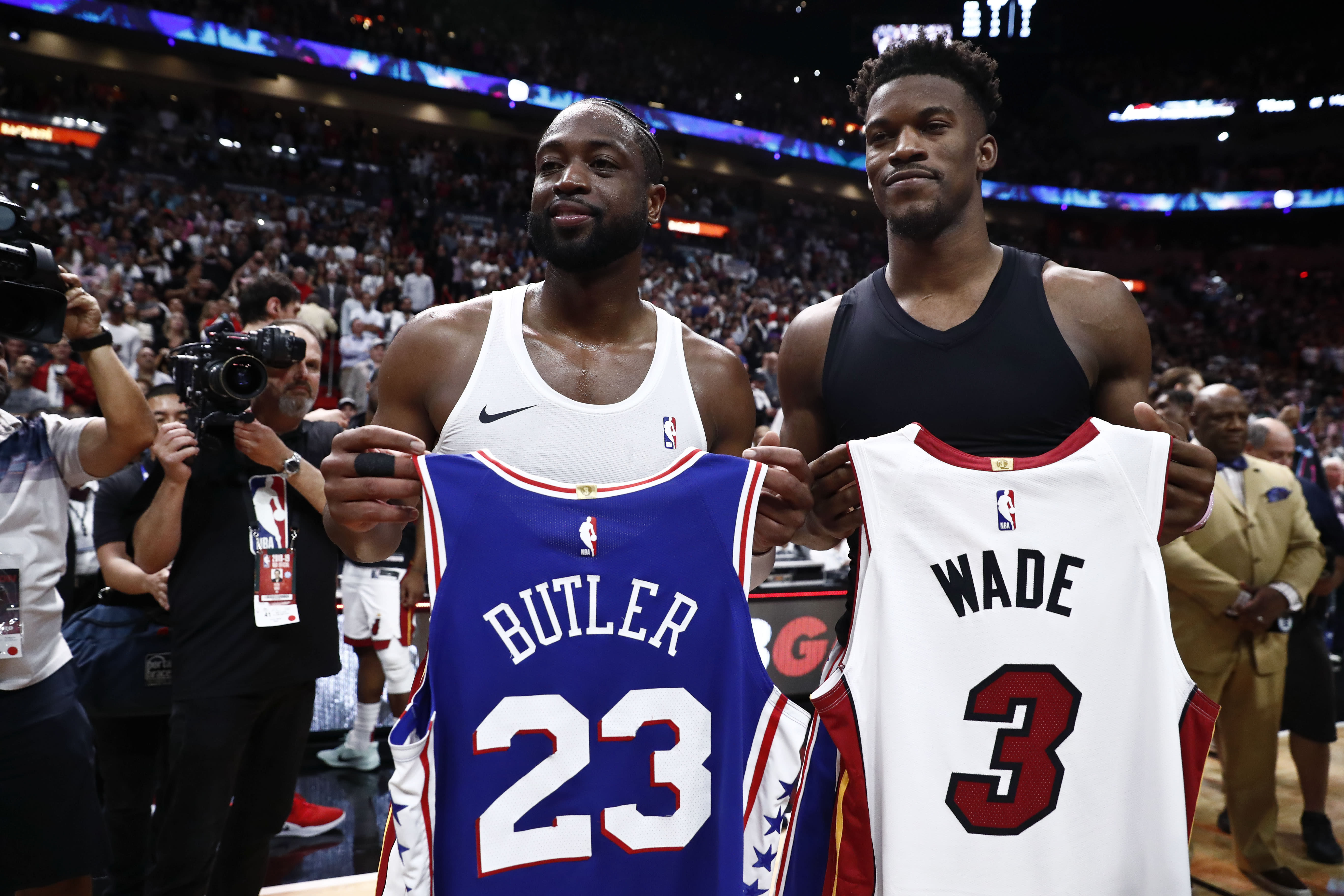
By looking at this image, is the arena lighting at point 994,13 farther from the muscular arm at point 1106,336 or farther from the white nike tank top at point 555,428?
the white nike tank top at point 555,428

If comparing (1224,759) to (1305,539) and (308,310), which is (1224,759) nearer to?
(1305,539)

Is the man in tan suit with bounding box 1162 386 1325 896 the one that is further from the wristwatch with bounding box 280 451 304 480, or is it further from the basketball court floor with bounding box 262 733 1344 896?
the wristwatch with bounding box 280 451 304 480

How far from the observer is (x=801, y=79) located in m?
26.0

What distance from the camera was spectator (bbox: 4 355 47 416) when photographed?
527cm

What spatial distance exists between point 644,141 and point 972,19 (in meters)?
22.2

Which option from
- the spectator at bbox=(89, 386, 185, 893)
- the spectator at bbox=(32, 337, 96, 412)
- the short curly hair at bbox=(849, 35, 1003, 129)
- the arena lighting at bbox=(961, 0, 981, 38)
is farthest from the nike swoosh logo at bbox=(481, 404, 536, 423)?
the arena lighting at bbox=(961, 0, 981, 38)

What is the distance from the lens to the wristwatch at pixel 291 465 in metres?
2.99

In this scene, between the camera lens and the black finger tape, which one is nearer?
the black finger tape

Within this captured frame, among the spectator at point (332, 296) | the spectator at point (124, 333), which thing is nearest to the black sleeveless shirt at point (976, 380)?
the spectator at point (124, 333)

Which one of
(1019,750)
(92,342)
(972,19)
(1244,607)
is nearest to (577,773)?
(1019,750)

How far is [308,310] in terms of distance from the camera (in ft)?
30.4

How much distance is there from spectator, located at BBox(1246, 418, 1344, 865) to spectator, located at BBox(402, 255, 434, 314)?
1142 centimetres

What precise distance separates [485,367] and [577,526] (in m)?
0.47

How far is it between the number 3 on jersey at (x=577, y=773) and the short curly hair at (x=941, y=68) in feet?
4.41
